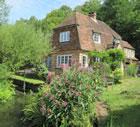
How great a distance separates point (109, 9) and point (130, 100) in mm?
51445

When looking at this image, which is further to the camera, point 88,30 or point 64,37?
point 88,30

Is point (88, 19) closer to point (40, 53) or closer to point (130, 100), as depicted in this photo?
point (40, 53)

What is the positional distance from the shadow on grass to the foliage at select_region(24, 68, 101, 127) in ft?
3.75

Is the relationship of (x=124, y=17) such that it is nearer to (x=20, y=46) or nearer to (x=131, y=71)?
(x=131, y=71)

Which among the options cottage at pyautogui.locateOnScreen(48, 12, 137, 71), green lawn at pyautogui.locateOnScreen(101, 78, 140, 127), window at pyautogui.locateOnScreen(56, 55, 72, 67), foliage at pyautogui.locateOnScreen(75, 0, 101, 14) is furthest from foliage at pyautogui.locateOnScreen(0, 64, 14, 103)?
foliage at pyautogui.locateOnScreen(75, 0, 101, 14)

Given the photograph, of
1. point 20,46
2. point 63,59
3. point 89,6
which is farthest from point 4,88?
point 89,6

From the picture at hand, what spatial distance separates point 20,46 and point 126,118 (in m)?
27.7

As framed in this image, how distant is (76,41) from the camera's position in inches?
1747

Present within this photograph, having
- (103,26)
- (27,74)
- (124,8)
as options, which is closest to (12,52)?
(27,74)

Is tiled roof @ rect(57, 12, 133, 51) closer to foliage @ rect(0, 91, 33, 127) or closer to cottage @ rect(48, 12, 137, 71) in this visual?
cottage @ rect(48, 12, 137, 71)

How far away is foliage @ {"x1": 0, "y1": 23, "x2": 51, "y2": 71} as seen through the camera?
40875 mm

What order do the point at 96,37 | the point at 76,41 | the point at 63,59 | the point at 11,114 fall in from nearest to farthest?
the point at 11,114, the point at 76,41, the point at 63,59, the point at 96,37

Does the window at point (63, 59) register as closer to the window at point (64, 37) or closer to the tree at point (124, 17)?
the window at point (64, 37)

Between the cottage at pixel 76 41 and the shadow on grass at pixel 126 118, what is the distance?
2443cm
